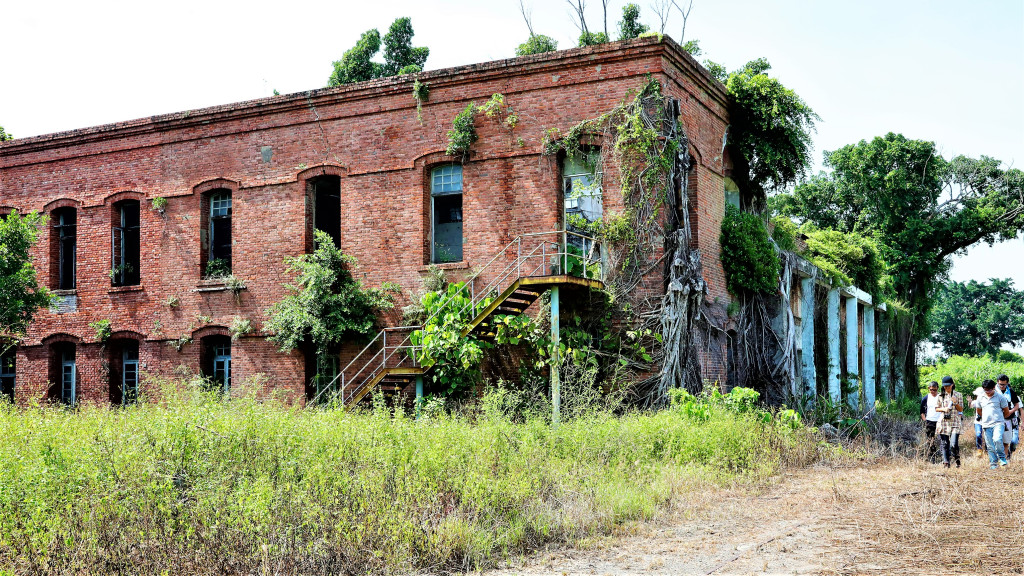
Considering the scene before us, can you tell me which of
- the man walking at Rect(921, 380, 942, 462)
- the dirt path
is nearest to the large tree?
the man walking at Rect(921, 380, 942, 462)

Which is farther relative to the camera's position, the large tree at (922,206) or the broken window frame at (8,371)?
the large tree at (922,206)

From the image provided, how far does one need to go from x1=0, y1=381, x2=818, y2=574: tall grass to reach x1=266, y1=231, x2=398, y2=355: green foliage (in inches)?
242

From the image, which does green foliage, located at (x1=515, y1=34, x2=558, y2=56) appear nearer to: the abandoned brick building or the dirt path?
the abandoned brick building

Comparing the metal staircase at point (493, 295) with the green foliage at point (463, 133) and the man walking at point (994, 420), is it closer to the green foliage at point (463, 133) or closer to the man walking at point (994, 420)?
the green foliage at point (463, 133)

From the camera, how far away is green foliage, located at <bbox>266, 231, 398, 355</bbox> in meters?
17.1

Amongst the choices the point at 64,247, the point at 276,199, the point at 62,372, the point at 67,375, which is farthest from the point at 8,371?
the point at 276,199

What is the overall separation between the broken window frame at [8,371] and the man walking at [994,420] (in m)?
20.8

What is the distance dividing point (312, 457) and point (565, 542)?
2545 mm

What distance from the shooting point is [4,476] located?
7.31m

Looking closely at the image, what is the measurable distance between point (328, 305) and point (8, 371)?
9.91 meters

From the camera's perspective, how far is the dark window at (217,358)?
19.0 metres

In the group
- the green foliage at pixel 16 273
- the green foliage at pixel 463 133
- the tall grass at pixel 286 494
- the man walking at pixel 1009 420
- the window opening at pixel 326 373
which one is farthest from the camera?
the green foliage at pixel 16 273

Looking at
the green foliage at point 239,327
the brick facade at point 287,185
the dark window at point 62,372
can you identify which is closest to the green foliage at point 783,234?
the brick facade at point 287,185

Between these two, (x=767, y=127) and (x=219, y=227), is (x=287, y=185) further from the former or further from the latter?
(x=767, y=127)
